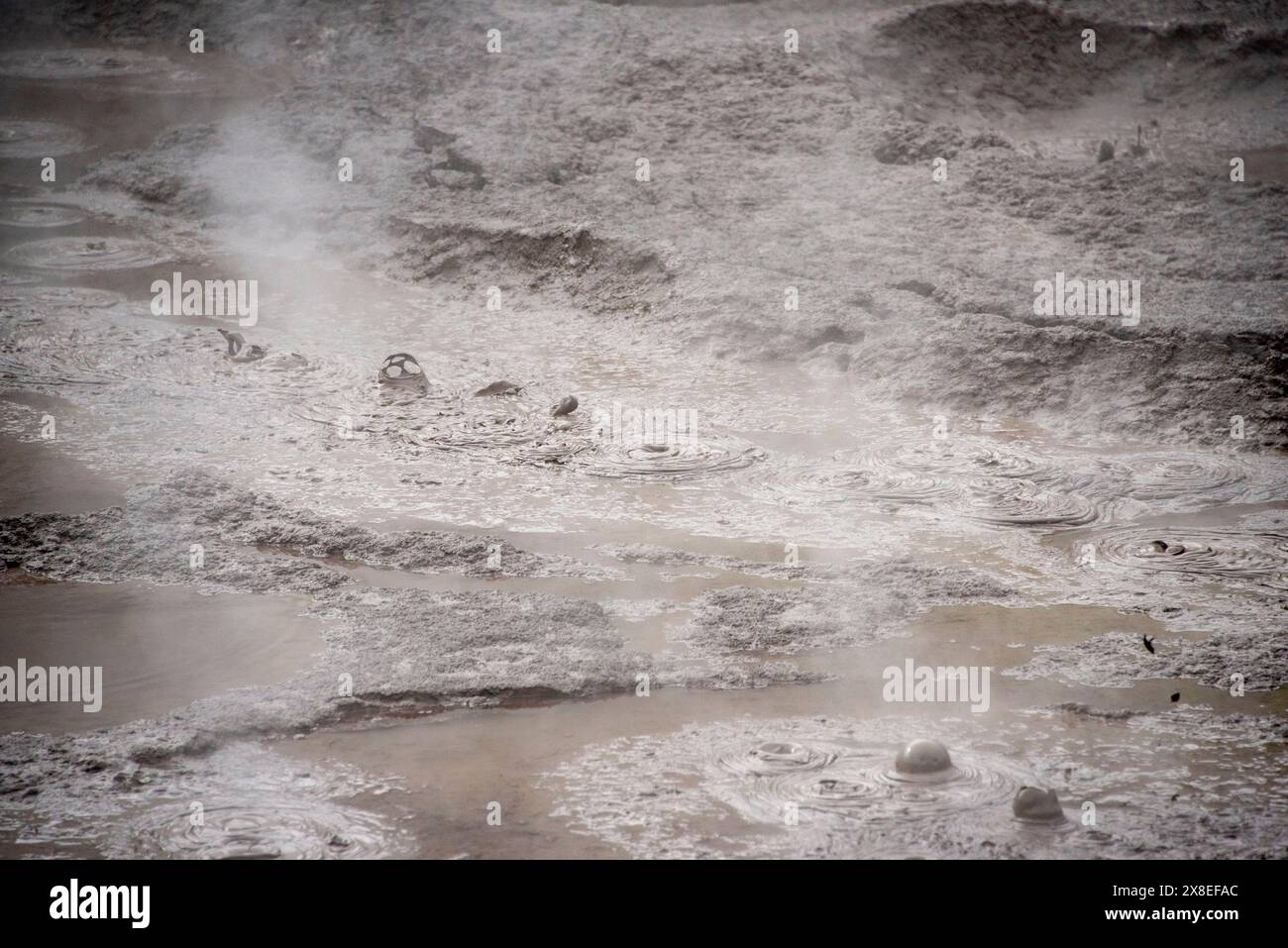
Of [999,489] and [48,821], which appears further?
[999,489]

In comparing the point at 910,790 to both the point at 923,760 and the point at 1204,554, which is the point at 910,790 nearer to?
the point at 923,760

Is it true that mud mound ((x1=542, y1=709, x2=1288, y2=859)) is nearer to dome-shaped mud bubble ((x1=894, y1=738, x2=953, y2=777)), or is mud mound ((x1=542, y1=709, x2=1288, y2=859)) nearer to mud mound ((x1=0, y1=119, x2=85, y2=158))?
dome-shaped mud bubble ((x1=894, y1=738, x2=953, y2=777))

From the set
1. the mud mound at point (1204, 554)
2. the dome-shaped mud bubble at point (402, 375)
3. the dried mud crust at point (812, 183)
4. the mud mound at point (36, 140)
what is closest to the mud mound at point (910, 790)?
the mud mound at point (1204, 554)

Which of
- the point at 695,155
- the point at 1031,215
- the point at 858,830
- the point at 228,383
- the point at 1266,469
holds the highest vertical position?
the point at 695,155

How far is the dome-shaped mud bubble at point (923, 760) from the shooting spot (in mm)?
3225

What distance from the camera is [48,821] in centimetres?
305

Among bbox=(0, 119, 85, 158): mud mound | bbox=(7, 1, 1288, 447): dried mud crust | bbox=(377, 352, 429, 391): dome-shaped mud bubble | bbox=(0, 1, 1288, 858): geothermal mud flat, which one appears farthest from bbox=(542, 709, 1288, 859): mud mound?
bbox=(0, 119, 85, 158): mud mound

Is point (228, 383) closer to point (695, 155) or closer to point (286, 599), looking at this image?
point (286, 599)

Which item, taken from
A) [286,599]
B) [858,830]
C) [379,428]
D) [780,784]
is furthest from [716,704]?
[379,428]

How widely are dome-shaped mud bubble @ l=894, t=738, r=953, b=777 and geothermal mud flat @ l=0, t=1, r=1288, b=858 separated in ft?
0.08

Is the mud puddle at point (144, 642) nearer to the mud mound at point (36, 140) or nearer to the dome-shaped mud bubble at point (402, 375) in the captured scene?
the dome-shaped mud bubble at point (402, 375)

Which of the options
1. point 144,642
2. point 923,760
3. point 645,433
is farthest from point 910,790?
point 645,433

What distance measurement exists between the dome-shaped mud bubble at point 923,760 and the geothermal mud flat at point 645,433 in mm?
25

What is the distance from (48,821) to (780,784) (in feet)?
5.45
